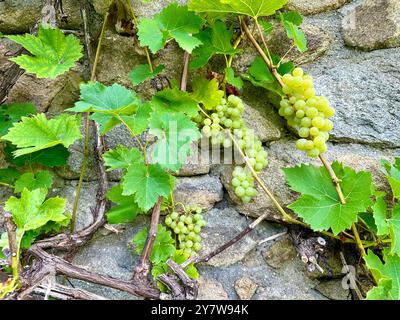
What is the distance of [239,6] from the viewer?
2.92ft

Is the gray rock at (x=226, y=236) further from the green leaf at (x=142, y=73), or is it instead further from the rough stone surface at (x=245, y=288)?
the green leaf at (x=142, y=73)

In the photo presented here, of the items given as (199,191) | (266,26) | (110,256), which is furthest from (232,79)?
(110,256)

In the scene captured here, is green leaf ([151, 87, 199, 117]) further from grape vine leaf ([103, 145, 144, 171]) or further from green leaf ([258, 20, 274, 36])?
green leaf ([258, 20, 274, 36])

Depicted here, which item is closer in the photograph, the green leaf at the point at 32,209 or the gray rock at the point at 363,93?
the green leaf at the point at 32,209

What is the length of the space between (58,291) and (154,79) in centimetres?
57

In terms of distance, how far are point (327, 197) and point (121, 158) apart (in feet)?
1.53

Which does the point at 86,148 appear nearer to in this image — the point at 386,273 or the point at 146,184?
the point at 146,184

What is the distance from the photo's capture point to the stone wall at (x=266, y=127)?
992 mm

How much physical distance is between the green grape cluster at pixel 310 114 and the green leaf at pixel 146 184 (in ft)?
1.00

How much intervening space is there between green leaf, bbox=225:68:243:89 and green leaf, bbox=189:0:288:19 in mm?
147

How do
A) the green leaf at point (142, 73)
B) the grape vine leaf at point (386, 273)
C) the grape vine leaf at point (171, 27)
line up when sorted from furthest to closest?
1. the green leaf at point (142, 73)
2. the grape vine leaf at point (171, 27)
3. the grape vine leaf at point (386, 273)

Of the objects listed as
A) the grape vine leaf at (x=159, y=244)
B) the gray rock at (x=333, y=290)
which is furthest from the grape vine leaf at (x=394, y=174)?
the grape vine leaf at (x=159, y=244)

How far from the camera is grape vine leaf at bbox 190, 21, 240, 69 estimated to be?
1.01 m

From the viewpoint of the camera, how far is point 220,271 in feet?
3.28
